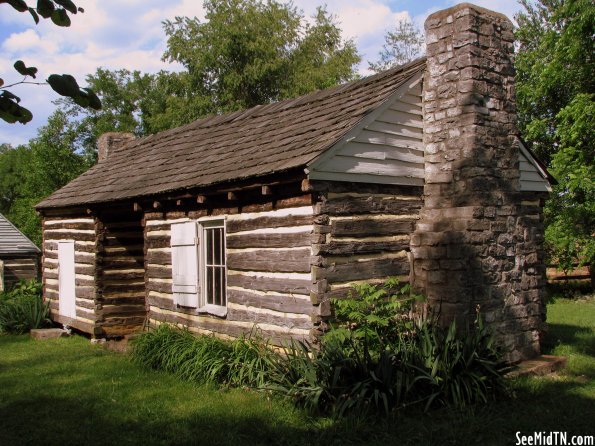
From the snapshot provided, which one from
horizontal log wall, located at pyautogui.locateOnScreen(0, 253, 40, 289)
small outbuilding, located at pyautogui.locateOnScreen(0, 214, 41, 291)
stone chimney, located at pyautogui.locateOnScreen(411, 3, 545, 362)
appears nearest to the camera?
stone chimney, located at pyautogui.locateOnScreen(411, 3, 545, 362)

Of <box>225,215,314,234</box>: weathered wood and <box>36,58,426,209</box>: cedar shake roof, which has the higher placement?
<box>36,58,426,209</box>: cedar shake roof

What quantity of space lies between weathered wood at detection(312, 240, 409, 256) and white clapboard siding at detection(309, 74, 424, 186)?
2.75ft

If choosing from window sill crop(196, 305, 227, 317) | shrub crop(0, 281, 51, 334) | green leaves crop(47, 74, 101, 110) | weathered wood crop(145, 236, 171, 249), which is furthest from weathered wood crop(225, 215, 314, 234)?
shrub crop(0, 281, 51, 334)

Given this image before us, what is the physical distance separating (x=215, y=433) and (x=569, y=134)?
14929 mm

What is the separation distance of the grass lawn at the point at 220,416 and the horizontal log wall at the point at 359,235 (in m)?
1.59

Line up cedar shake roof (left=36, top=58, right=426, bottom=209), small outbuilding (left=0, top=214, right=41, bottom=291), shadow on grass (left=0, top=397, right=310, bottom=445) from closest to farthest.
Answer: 1. shadow on grass (left=0, top=397, right=310, bottom=445)
2. cedar shake roof (left=36, top=58, right=426, bottom=209)
3. small outbuilding (left=0, top=214, right=41, bottom=291)

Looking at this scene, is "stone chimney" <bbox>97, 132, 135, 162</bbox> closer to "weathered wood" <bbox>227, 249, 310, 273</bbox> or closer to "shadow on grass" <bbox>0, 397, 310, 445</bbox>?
"weathered wood" <bbox>227, 249, 310, 273</bbox>

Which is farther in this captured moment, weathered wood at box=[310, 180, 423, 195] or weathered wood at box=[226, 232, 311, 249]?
weathered wood at box=[226, 232, 311, 249]

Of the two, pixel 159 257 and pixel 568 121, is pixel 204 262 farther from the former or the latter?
pixel 568 121

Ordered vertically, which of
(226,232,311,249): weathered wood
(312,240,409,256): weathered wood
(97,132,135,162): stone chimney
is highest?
(97,132,135,162): stone chimney

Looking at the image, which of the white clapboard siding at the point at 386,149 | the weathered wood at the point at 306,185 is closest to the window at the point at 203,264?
the weathered wood at the point at 306,185

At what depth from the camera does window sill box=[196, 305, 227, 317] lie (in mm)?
8656

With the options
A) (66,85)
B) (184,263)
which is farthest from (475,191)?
(66,85)

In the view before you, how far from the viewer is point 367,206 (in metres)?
7.59
